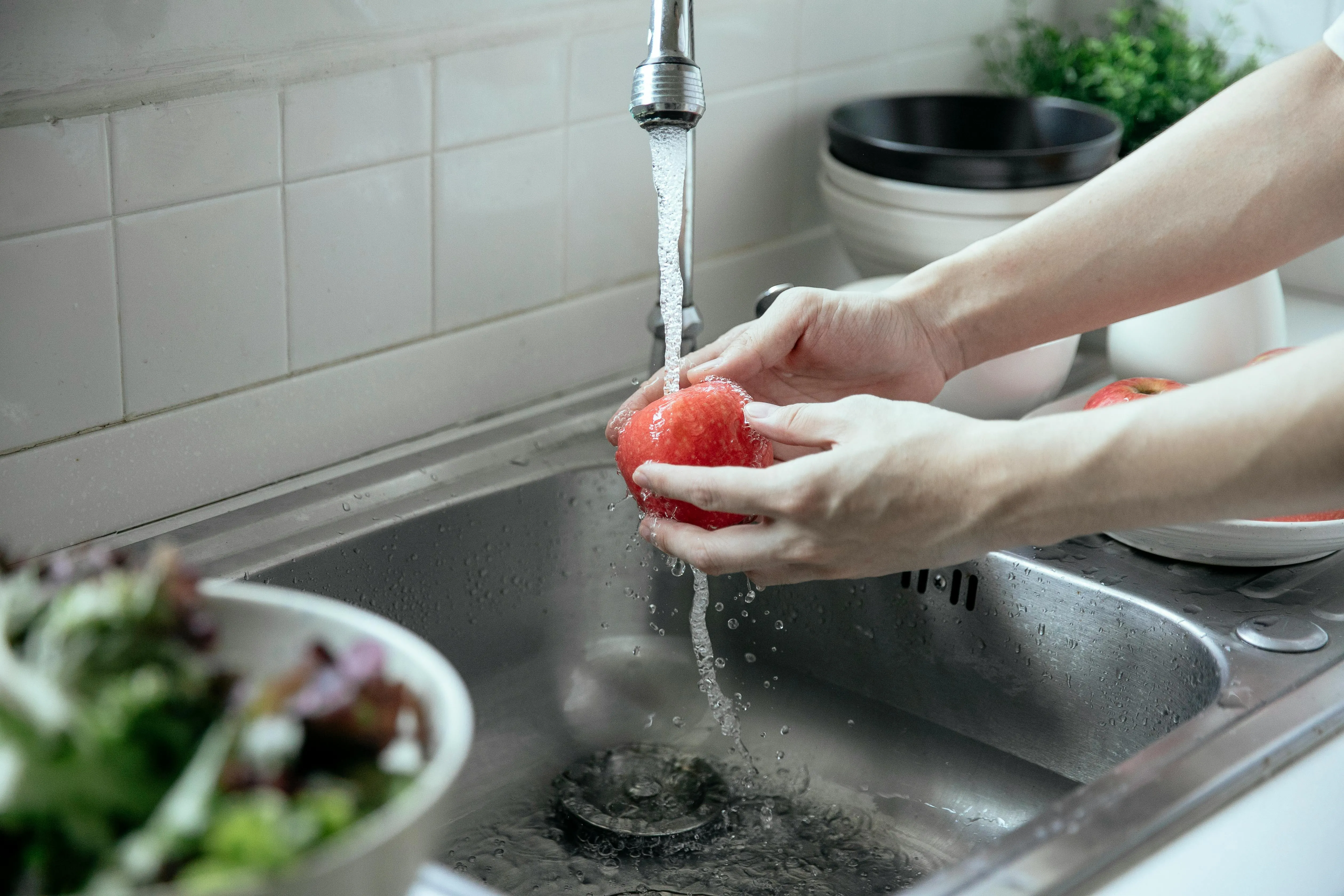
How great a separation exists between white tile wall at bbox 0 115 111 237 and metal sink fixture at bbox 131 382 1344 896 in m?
0.24

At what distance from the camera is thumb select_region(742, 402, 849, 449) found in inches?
32.4

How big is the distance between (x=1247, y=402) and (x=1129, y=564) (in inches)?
14.3

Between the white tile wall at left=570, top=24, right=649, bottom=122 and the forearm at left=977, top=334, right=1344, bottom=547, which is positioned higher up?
the white tile wall at left=570, top=24, right=649, bottom=122

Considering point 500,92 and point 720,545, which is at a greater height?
point 500,92

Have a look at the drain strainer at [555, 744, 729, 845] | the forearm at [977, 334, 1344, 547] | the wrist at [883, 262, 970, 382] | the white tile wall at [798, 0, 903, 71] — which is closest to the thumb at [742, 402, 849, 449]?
the forearm at [977, 334, 1344, 547]

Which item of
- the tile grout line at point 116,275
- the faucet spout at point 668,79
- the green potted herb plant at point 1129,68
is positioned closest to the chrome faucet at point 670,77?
the faucet spout at point 668,79

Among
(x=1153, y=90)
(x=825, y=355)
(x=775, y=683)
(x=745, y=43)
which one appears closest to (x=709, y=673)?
(x=775, y=683)

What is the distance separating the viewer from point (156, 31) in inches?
34.8

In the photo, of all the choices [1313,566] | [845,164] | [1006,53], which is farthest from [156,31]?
[1006,53]

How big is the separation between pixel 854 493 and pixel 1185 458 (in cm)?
18

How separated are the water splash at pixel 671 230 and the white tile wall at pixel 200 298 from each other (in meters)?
0.29

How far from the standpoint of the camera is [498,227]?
1156mm

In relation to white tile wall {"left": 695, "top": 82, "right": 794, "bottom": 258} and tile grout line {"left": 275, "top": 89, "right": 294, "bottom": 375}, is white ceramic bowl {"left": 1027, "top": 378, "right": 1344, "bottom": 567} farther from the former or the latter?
tile grout line {"left": 275, "top": 89, "right": 294, "bottom": 375}

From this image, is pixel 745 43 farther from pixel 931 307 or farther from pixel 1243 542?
pixel 1243 542
